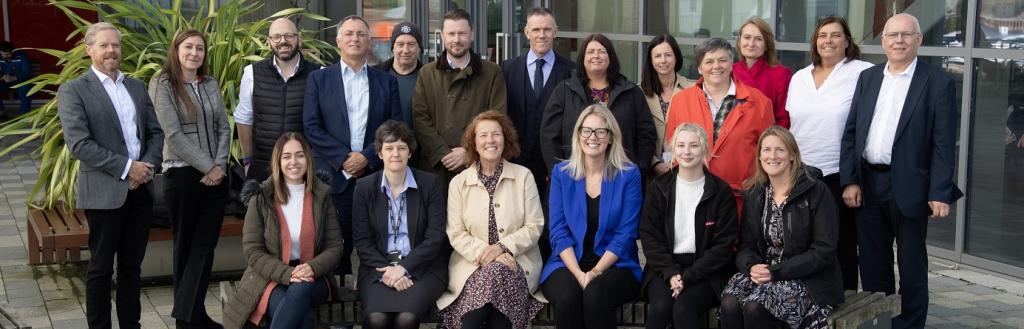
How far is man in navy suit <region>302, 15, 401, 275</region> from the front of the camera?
17.5 ft

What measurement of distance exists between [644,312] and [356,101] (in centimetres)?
179

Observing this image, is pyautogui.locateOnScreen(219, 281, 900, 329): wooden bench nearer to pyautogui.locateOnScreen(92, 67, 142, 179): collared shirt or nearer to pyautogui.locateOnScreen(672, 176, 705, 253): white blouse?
pyautogui.locateOnScreen(672, 176, 705, 253): white blouse

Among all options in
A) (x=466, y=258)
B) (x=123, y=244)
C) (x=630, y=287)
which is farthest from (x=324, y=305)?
(x=630, y=287)

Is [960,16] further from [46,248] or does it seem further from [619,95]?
[46,248]

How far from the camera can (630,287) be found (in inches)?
183

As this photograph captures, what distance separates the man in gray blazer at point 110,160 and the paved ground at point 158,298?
621 millimetres

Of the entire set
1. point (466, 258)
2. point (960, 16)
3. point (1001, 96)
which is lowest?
point (466, 258)

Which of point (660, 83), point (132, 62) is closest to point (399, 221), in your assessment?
point (660, 83)

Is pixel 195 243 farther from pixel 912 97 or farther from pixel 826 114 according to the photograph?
pixel 912 97

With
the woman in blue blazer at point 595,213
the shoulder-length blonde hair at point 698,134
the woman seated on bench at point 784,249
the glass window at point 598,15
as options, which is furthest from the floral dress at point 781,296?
the glass window at point 598,15

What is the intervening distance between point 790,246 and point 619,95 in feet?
3.87

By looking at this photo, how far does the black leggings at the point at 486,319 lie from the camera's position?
4.57m

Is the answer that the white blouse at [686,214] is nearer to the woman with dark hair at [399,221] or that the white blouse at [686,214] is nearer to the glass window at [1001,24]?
the woman with dark hair at [399,221]

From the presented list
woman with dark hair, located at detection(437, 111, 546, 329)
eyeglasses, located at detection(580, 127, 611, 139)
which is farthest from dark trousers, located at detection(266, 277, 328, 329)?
eyeglasses, located at detection(580, 127, 611, 139)
